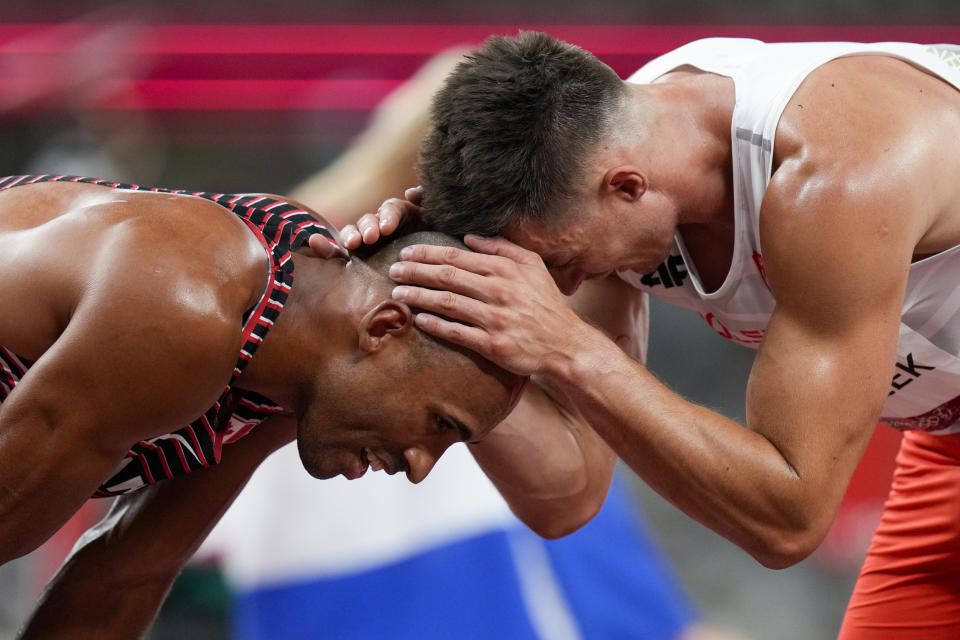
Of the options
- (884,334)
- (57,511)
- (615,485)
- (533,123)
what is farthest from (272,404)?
(615,485)

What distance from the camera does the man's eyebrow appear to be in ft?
5.97

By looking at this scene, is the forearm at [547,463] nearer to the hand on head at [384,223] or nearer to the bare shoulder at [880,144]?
the hand on head at [384,223]

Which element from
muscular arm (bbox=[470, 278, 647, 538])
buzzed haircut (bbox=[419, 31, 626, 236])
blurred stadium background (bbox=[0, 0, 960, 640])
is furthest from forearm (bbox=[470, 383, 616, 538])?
blurred stadium background (bbox=[0, 0, 960, 640])

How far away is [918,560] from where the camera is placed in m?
2.37

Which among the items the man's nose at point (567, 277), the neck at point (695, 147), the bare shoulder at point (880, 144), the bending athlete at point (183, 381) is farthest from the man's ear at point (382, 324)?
the bare shoulder at point (880, 144)

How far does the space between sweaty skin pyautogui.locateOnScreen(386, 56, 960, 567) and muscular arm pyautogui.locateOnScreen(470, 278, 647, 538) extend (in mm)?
521

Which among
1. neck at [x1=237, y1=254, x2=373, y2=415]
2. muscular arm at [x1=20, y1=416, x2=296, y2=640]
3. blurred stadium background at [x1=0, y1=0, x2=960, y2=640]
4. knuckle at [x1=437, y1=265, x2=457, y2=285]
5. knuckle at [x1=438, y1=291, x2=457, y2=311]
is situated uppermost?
knuckle at [x1=437, y1=265, x2=457, y2=285]

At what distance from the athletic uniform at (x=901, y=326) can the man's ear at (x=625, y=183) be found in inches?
6.8

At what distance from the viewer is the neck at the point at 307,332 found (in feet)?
5.71

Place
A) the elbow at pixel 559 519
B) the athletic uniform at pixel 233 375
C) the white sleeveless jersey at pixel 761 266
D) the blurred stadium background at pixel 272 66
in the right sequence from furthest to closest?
the blurred stadium background at pixel 272 66
the elbow at pixel 559 519
the white sleeveless jersey at pixel 761 266
the athletic uniform at pixel 233 375

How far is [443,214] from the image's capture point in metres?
1.92

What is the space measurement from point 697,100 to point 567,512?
3.37 ft

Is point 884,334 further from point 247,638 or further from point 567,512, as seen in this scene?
point 247,638

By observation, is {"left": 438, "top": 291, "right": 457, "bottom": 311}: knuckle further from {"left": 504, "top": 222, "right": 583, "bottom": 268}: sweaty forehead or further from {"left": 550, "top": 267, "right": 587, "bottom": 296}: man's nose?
{"left": 550, "top": 267, "right": 587, "bottom": 296}: man's nose
